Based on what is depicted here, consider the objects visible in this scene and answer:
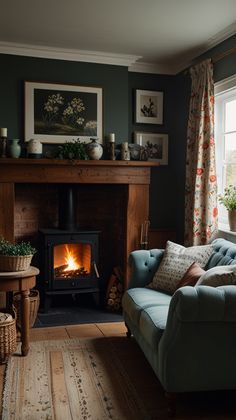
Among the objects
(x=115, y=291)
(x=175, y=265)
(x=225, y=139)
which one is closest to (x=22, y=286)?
(x=175, y=265)

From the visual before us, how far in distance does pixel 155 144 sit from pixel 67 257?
165cm

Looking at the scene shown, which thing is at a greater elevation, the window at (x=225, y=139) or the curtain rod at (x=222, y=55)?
the curtain rod at (x=222, y=55)

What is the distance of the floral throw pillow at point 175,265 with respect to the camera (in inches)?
143

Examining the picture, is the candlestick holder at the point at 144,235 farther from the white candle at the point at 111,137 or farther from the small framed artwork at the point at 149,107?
the small framed artwork at the point at 149,107

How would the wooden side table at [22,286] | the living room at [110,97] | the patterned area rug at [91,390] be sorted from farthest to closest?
the living room at [110,97] → the wooden side table at [22,286] → the patterned area rug at [91,390]

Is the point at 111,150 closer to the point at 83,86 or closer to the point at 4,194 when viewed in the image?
the point at 83,86

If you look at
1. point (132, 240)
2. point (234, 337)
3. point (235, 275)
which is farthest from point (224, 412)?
point (132, 240)

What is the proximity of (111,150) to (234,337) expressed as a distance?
8.72ft

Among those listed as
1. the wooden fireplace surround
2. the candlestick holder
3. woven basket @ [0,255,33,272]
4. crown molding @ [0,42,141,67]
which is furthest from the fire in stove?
crown molding @ [0,42,141,67]

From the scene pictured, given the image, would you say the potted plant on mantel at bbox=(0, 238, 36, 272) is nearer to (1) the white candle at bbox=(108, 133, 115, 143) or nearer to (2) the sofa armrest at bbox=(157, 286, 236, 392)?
(2) the sofa armrest at bbox=(157, 286, 236, 392)

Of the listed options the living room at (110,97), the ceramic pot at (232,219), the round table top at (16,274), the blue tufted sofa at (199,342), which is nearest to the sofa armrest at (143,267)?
the living room at (110,97)

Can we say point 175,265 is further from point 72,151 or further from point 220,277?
point 72,151

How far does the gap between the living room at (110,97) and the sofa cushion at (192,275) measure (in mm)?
683

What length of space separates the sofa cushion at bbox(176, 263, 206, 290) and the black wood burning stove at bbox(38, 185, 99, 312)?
1477 millimetres
